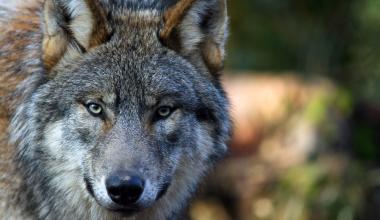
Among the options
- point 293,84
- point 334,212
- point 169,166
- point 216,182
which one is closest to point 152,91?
point 169,166

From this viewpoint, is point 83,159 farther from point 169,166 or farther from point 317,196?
point 317,196

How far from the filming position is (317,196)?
42.8 feet

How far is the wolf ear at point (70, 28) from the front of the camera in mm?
7230

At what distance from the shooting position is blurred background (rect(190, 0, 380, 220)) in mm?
13133

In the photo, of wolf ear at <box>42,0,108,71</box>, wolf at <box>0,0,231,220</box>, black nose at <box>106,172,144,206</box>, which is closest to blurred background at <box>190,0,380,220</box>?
wolf at <box>0,0,231,220</box>

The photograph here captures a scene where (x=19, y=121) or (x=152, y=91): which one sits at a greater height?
(x=152, y=91)

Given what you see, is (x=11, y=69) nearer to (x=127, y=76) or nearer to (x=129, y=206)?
(x=127, y=76)

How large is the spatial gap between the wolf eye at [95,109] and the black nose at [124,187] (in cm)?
61

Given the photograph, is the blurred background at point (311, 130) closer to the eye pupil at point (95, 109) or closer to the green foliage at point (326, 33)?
the green foliage at point (326, 33)

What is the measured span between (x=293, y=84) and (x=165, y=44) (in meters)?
8.43

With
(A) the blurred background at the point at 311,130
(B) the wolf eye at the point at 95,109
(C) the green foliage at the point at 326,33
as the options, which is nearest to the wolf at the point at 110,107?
(B) the wolf eye at the point at 95,109

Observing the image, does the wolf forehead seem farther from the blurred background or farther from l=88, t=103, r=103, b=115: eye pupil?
the blurred background

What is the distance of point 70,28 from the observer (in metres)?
7.35

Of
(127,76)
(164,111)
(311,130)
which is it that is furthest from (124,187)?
(311,130)
